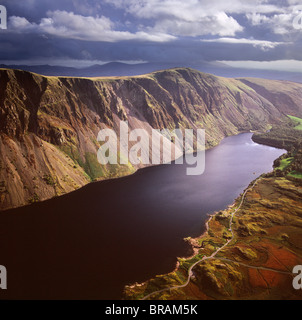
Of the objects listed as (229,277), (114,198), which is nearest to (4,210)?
(114,198)

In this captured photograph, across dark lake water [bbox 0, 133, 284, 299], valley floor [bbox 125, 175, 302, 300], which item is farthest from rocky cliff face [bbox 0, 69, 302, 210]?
valley floor [bbox 125, 175, 302, 300]

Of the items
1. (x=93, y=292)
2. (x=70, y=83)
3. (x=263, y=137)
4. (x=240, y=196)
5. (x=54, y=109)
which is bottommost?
(x=93, y=292)

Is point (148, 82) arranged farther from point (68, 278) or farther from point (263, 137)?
point (68, 278)

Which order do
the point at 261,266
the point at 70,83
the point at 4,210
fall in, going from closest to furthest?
1. the point at 261,266
2. the point at 4,210
3. the point at 70,83
